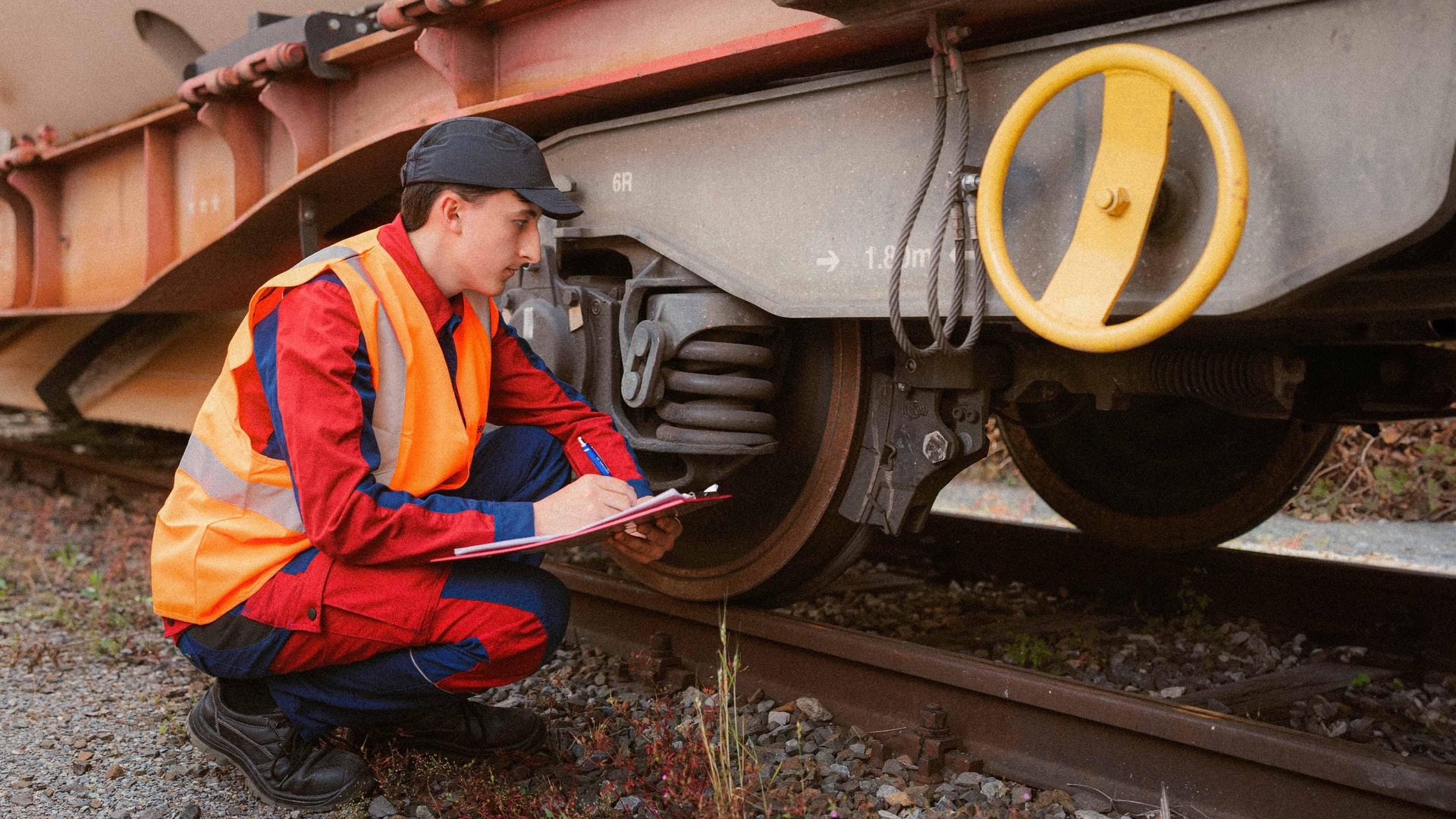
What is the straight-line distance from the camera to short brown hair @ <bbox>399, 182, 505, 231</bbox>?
2.58 meters

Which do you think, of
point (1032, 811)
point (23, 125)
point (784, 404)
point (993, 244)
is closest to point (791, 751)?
point (1032, 811)

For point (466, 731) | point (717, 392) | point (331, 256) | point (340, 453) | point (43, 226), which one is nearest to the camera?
point (340, 453)

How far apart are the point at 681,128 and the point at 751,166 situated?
0.98ft

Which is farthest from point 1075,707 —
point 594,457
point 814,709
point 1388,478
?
point 1388,478

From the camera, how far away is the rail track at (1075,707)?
2.40 m

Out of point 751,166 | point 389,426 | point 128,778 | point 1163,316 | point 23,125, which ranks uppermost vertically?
point 23,125

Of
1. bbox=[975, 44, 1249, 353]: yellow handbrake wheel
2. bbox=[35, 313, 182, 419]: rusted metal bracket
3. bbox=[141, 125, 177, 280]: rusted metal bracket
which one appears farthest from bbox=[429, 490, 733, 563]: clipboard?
→ bbox=[35, 313, 182, 419]: rusted metal bracket

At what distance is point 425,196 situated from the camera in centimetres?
261

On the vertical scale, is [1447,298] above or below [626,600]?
above

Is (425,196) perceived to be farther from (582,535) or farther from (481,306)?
(582,535)

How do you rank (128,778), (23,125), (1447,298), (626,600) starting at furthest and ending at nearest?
(23,125), (626,600), (128,778), (1447,298)

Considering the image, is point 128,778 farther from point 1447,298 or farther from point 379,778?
point 1447,298

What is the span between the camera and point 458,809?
8.25ft

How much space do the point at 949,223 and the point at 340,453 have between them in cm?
134
